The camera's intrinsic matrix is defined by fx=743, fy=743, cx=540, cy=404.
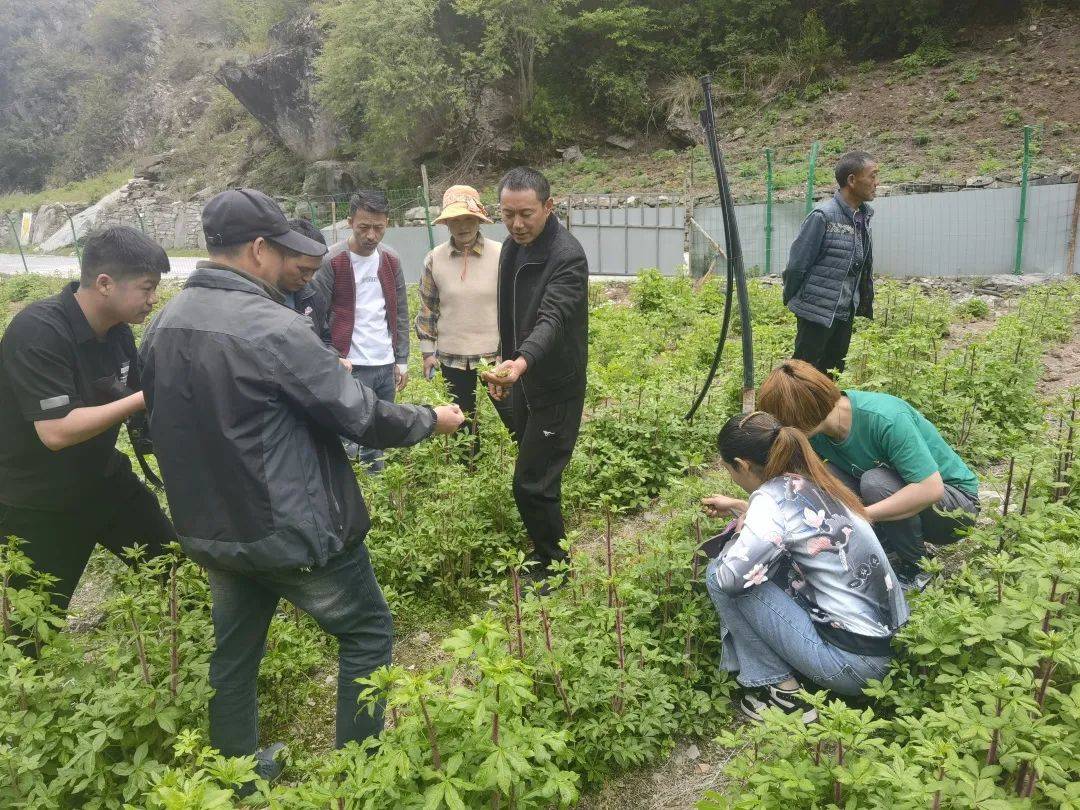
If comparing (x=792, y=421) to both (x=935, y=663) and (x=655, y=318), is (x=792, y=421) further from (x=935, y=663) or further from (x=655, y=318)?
(x=655, y=318)

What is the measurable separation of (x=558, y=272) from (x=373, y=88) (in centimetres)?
2439

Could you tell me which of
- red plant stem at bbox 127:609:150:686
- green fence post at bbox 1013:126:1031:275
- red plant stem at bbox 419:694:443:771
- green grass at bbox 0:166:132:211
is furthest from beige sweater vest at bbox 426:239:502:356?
green grass at bbox 0:166:132:211

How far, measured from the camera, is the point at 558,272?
345 centimetres

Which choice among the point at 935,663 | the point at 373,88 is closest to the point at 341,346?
the point at 935,663

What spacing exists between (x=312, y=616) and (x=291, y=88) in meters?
33.2

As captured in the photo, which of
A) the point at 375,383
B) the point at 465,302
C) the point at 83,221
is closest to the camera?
the point at 465,302

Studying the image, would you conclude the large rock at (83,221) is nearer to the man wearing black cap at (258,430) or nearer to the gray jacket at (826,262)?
the gray jacket at (826,262)

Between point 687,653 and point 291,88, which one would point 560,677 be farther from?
point 291,88

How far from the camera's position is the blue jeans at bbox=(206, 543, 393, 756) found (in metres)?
2.27

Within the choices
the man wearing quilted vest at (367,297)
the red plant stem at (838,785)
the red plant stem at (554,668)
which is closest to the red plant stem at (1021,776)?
the red plant stem at (838,785)

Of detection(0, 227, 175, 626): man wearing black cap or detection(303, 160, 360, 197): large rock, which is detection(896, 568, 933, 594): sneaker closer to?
detection(0, 227, 175, 626): man wearing black cap

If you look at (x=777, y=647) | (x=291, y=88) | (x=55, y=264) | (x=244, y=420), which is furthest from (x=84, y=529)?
(x=291, y=88)

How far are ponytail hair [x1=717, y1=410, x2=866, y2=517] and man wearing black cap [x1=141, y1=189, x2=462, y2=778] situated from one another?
3.95ft

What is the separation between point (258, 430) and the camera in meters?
2.06
